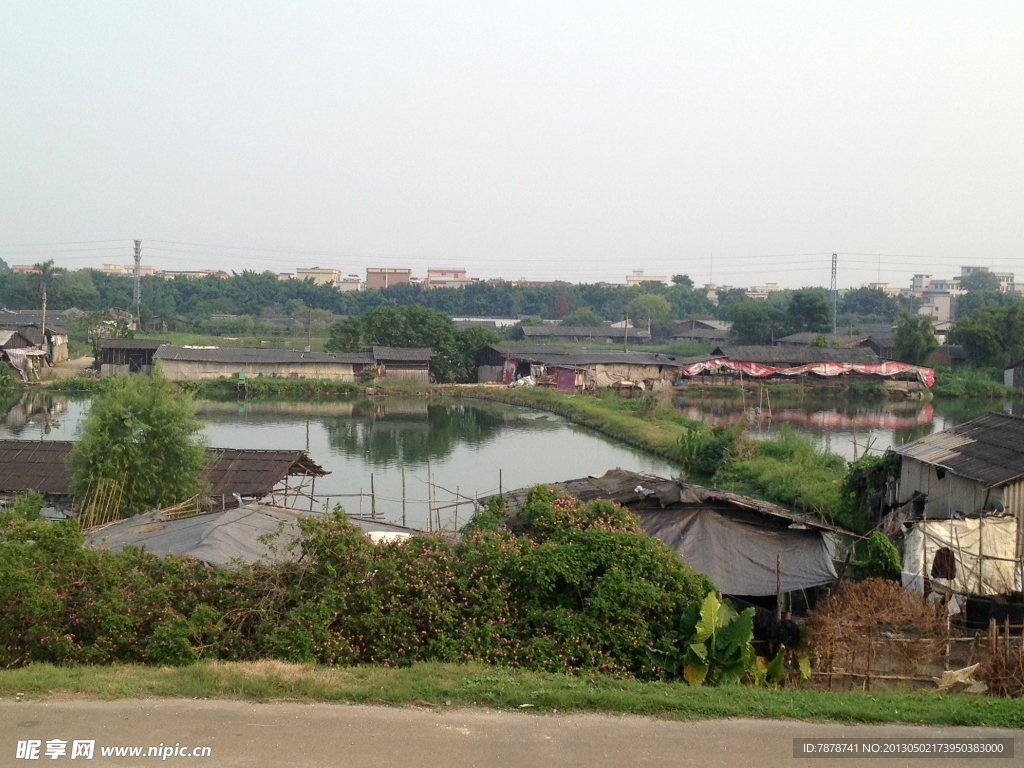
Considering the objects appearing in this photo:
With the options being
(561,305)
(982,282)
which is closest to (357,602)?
(561,305)

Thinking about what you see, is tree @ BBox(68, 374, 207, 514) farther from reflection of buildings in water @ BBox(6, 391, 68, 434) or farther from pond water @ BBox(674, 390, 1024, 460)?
pond water @ BBox(674, 390, 1024, 460)

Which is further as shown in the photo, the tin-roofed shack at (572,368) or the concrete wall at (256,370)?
the tin-roofed shack at (572,368)

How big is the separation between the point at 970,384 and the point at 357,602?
4089cm

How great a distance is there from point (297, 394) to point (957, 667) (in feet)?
108

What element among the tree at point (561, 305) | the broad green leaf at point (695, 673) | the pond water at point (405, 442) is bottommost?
the pond water at point (405, 442)

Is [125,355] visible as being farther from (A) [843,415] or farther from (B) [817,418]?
(A) [843,415]

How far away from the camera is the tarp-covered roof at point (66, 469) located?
45.4 feet

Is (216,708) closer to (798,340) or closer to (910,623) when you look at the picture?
(910,623)

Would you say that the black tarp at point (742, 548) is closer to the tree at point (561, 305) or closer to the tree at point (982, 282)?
the tree at point (561, 305)

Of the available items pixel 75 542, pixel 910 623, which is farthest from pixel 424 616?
pixel 910 623

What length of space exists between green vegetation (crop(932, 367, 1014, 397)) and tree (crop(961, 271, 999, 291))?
81534 millimetres

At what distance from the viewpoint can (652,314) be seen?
75.3 m

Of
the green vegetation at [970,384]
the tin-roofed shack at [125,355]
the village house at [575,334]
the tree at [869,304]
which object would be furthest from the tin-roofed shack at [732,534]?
the tree at [869,304]

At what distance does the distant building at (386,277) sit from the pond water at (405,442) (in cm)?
8016
